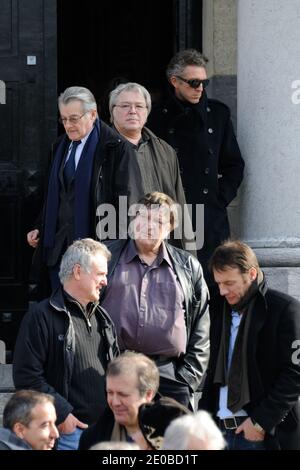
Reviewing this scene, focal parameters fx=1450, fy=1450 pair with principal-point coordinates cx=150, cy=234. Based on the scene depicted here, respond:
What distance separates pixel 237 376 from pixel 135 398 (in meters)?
0.94

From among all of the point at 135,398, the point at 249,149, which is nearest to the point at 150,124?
the point at 249,149

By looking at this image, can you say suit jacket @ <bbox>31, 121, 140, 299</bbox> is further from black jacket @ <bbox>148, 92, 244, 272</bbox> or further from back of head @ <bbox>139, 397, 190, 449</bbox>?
back of head @ <bbox>139, 397, 190, 449</bbox>

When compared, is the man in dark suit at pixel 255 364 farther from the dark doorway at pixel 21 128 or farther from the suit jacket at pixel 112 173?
the dark doorway at pixel 21 128

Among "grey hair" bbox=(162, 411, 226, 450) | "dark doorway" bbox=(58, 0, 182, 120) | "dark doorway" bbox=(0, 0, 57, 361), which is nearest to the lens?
"grey hair" bbox=(162, 411, 226, 450)

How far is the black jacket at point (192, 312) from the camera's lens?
23.9 ft

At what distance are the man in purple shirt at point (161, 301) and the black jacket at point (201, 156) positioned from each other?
4.38 ft

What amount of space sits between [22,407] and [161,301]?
1.39 meters

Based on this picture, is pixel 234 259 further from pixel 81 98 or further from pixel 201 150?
pixel 201 150

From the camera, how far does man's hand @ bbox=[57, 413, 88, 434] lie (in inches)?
267

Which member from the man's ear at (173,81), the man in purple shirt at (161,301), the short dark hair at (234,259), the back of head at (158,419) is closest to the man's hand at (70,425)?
the man in purple shirt at (161,301)

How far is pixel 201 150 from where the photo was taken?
28.9 feet

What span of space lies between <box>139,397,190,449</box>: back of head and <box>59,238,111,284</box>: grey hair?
3.86 feet

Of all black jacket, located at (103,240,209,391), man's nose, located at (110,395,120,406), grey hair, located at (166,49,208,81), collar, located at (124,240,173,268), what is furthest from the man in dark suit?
grey hair, located at (166,49,208,81)

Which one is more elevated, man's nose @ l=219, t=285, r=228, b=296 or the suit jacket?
the suit jacket
